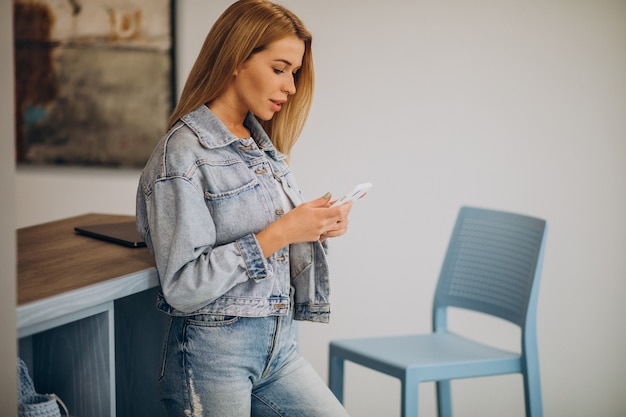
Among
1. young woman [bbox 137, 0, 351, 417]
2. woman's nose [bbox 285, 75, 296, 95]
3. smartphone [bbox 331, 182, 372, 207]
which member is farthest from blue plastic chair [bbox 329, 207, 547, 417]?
woman's nose [bbox 285, 75, 296, 95]

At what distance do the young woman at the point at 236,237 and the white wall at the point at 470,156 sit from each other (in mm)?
1539

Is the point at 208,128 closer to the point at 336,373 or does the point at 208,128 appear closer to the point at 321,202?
the point at 321,202

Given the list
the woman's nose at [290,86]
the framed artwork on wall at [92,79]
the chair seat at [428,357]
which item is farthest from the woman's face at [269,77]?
the framed artwork on wall at [92,79]

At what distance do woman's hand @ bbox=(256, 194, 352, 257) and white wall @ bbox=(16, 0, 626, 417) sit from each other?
5.41 ft

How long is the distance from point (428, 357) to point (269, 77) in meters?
1.01

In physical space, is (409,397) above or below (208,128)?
below

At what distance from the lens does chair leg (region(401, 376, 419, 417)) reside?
7.32 feet

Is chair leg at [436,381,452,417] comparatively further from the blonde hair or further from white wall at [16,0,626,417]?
the blonde hair

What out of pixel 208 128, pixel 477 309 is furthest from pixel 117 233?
pixel 477 309

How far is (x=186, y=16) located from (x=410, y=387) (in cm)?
210

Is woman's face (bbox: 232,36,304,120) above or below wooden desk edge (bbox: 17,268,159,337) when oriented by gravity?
above

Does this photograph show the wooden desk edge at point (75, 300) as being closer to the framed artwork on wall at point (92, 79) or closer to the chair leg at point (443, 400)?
the chair leg at point (443, 400)

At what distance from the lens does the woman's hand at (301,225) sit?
1.64 m

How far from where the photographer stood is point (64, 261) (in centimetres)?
175
